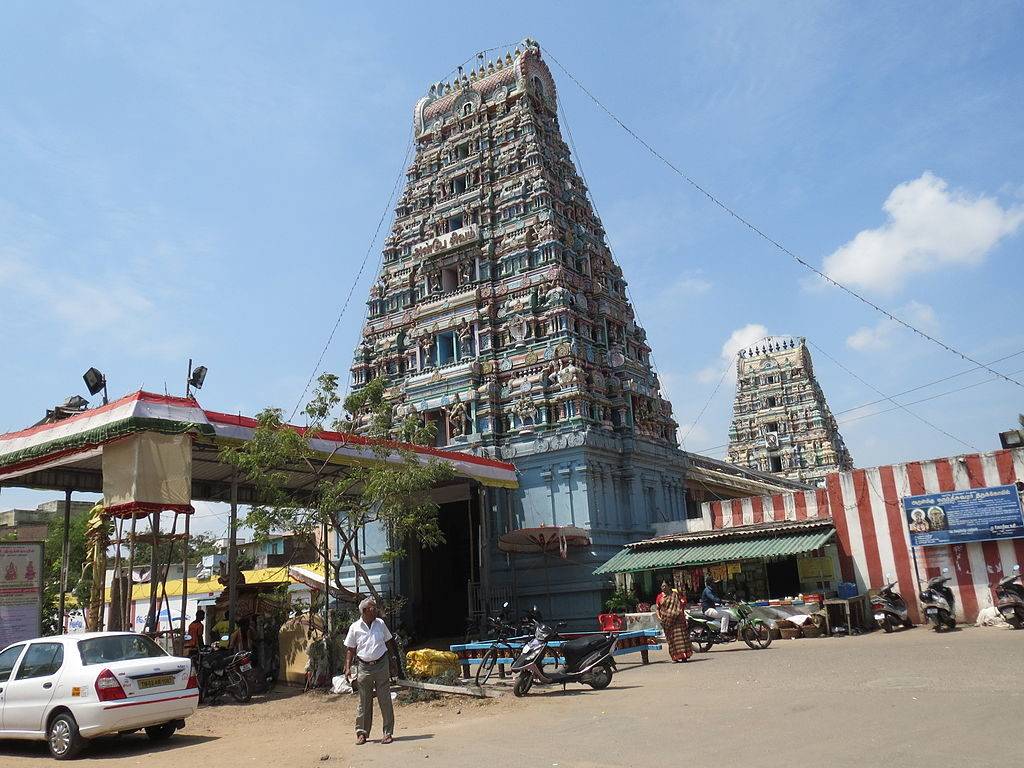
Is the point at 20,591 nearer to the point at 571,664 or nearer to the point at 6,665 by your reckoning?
the point at 6,665

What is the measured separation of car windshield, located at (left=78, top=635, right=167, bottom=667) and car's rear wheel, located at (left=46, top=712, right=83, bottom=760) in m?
0.65

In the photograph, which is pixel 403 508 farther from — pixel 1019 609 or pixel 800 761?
pixel 1019 609

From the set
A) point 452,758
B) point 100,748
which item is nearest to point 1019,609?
point 452,758

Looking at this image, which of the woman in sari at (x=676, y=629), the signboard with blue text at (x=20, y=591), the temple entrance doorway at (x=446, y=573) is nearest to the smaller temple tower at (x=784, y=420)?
the temple entrance doorway at (x=446, y=573)

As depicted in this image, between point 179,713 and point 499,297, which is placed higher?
point 499,297

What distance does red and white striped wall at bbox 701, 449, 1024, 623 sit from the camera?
1986 centimetres

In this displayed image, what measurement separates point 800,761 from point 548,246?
22.1 metres

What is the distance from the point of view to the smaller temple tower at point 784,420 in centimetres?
5406

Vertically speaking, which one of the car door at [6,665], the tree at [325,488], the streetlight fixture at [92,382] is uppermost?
the streetlight fixture at [92,382]

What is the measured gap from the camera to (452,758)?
8.07m

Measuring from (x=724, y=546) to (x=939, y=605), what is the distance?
5.73 meters

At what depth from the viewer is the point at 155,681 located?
9922 millimetres

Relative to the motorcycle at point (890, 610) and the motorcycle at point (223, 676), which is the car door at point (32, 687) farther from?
the motorcycle at point (890, 610)

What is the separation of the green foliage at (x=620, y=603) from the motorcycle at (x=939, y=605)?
7.76 meters
